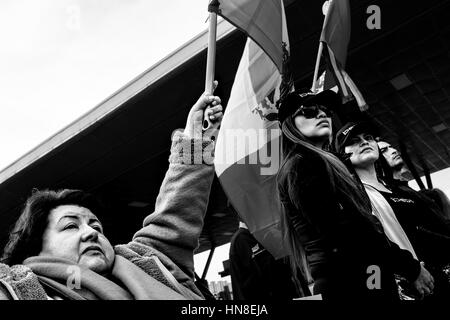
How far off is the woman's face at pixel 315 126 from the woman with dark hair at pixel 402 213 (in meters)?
0.18

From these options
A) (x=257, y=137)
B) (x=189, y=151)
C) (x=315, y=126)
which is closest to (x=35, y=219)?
(x=189, y=151)

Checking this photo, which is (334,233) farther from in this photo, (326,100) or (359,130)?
(359,130)

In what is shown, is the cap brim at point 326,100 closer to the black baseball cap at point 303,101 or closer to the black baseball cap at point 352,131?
the black baseball cap at point 303,101

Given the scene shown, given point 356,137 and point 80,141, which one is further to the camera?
point 80,141

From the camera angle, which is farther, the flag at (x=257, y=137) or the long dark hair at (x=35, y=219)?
the flag at (x=257, y=137)

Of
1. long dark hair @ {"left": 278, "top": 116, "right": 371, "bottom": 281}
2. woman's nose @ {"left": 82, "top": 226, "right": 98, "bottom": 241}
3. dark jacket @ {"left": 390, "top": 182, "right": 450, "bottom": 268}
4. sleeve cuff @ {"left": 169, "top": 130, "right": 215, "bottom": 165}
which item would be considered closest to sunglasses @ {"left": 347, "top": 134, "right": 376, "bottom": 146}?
dark jacket @ {"left": 390, "top": 182, "right": 450, "bottom": 268}

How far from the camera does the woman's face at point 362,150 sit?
10.0 ft

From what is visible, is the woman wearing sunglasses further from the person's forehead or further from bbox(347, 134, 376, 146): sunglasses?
the person's forehead

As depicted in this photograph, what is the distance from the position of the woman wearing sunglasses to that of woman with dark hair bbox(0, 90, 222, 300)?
400 millimetres

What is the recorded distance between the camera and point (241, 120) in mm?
3463

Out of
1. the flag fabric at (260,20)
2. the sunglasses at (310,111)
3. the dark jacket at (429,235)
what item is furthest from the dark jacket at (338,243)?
the flag fabric at (260,20)
